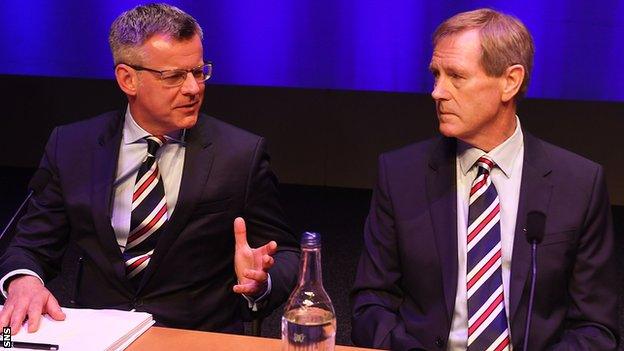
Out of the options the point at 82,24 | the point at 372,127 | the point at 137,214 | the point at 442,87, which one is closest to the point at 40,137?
the point at 82,24

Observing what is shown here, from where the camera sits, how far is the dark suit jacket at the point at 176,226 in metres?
2.31

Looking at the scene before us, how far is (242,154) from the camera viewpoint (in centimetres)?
240

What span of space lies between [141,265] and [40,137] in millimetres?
4596

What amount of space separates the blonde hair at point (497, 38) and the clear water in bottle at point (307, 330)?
739mm

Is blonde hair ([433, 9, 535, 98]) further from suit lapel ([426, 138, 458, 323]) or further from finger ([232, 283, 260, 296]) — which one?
finger ([232, 283, 260, 296])

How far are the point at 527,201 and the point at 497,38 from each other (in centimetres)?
39

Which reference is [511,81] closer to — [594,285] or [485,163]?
[485,163]

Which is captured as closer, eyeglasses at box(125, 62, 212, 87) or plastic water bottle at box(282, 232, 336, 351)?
plastic water bottle at box(282, 232, 336, 351)

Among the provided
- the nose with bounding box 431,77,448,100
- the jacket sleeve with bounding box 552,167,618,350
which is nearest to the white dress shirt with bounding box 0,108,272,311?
the nose with bounding box 431,77,448,100

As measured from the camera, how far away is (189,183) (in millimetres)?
2326

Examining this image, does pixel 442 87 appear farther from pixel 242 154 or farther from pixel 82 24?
pixel 82 24

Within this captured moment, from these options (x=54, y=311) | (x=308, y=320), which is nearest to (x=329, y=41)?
(x=54, y=311)

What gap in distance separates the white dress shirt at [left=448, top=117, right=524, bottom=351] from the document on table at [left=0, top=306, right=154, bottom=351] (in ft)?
2.35

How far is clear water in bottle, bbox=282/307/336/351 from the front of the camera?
166 cm
